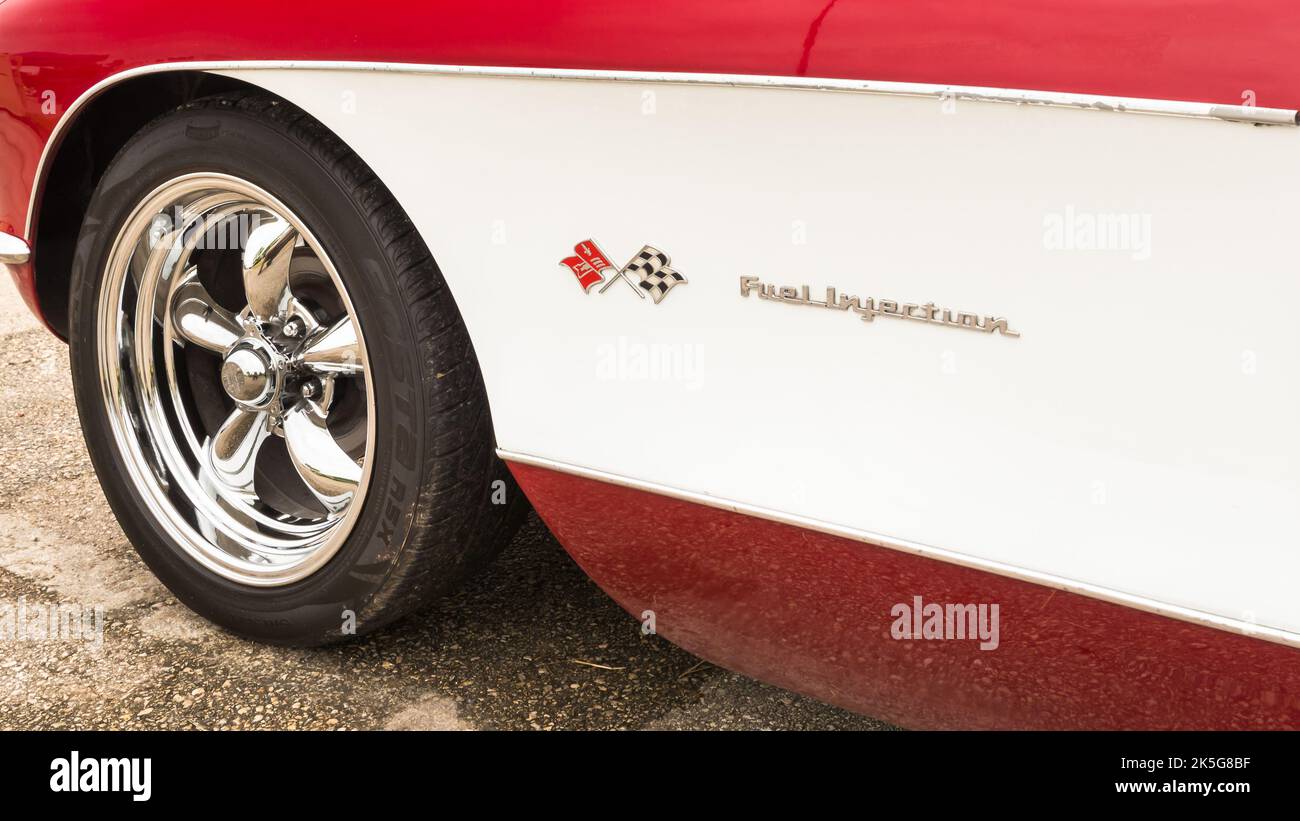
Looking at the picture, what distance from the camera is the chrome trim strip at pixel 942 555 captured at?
141 centimetres

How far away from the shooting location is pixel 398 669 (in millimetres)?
2344

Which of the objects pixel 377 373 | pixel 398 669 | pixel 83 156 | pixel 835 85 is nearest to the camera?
pixel 835 85

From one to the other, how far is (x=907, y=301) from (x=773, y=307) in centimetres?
19

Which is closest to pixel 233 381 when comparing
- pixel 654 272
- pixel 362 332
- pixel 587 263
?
pixel 362 332

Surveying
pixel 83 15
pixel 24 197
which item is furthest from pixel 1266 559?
pixel 24 197

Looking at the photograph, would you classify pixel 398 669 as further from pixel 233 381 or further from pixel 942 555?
pixel 942 555

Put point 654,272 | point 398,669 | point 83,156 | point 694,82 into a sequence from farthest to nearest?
1. point 83,156
2. point 398,669
3. point 654,272
4. point 694,82

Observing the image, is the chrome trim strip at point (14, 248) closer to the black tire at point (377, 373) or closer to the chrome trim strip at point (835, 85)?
the black tire at point (377, 373)

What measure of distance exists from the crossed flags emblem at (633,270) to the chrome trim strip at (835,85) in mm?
229

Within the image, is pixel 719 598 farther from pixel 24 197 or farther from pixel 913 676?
pixel 24 197

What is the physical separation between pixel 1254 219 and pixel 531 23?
3.17 feet

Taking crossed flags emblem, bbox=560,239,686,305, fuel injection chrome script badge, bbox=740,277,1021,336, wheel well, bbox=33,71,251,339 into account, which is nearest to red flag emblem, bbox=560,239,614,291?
crossed flags emblem, bbox=560,239,686,305
